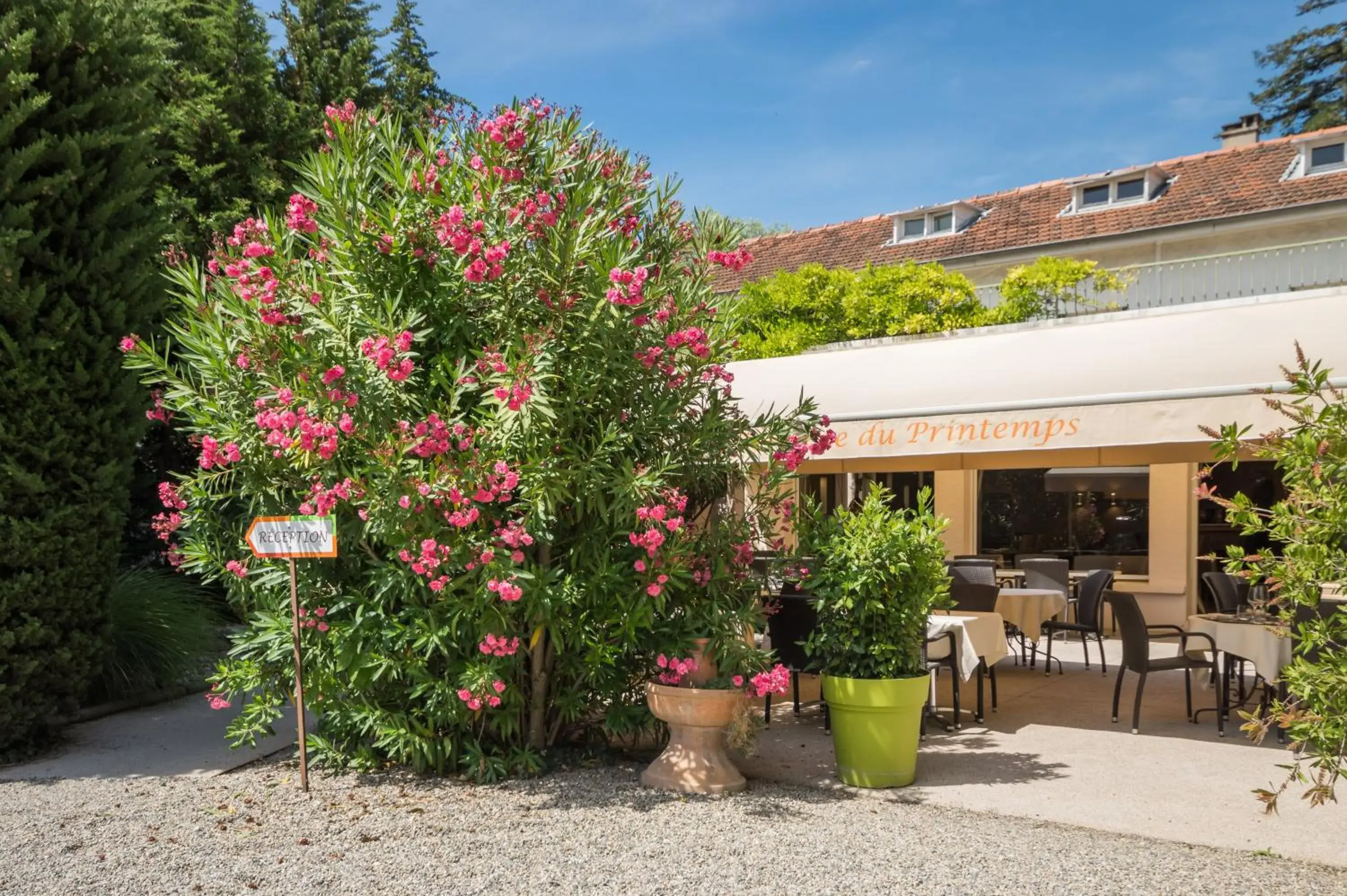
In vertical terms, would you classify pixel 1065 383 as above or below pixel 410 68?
below

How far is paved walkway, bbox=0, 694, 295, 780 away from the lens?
6.83 meters

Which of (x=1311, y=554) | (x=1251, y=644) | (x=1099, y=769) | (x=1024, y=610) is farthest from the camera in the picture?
(x=1024, y=610)

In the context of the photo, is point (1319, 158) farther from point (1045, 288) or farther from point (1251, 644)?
point (1251, 644)

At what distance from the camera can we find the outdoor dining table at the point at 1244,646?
7.30 metres

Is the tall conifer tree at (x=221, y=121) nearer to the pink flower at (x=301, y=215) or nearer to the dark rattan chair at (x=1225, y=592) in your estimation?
the pink flower at (x=301, y=215)

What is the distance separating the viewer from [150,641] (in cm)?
902

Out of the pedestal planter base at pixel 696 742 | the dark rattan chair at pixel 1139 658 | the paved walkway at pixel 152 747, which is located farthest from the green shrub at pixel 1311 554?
the paved walkway at pixel 152 747

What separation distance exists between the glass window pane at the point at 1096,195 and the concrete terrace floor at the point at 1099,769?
15.4 m

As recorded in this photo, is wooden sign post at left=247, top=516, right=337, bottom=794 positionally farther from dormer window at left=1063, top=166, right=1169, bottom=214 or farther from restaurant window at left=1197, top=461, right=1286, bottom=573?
dormer window at left=1063, top=166, right=1169, bottom=214

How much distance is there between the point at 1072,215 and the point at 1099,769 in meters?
17.8

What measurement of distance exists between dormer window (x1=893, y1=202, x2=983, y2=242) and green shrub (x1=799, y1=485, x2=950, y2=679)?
18.5 meters

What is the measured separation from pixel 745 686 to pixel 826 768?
92 centimetres

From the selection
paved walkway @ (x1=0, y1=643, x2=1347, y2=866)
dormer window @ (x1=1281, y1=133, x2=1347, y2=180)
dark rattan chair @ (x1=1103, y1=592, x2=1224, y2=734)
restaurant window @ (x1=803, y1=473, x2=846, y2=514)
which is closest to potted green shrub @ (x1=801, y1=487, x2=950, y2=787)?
paved walkway @ (x1=0, y1=643, x2=1347, y2=866)

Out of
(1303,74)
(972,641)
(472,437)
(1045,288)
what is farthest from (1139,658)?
(1303,74)
